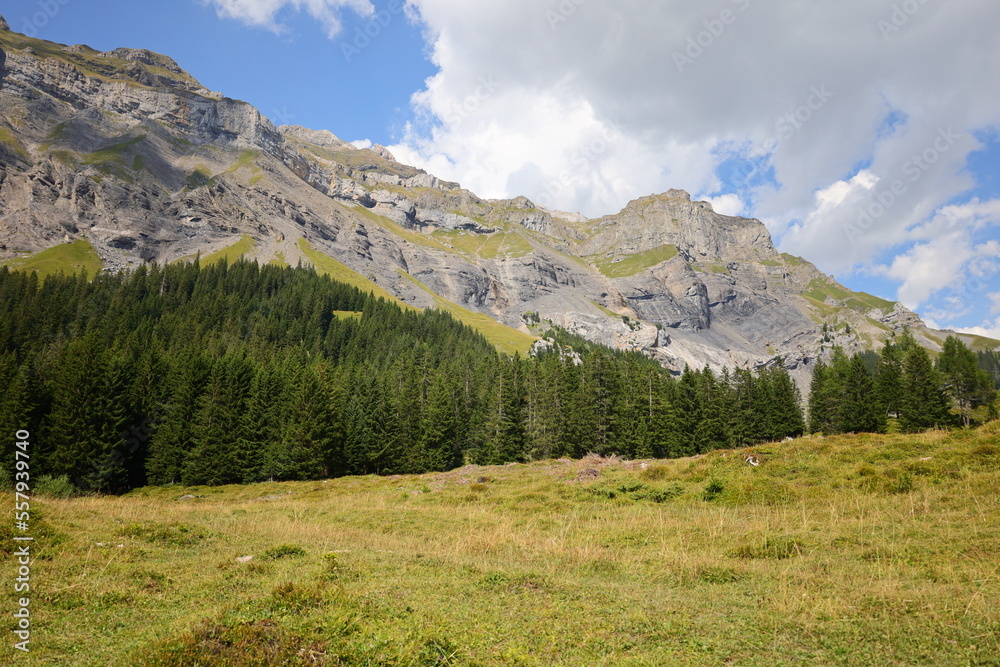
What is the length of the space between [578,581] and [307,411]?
56.7 metres

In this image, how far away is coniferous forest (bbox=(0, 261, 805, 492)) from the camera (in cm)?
5122

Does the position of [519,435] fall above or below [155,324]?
below

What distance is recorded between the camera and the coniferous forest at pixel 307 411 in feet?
168

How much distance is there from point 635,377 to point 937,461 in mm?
56766

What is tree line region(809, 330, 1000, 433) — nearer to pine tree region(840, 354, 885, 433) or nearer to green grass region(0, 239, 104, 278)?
pine tree region(840, 354, 885, 433)

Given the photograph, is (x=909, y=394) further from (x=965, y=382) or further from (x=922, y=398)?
(x=965, y=382)

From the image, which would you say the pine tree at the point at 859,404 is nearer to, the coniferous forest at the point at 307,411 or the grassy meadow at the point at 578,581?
the coniferous forest at the point at 307,411

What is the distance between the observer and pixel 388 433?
7112cm

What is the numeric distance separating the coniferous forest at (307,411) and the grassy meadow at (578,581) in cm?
4101

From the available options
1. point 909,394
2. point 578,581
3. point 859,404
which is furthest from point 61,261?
point 909,394

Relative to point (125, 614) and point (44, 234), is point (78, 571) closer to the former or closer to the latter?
point (125, 614)

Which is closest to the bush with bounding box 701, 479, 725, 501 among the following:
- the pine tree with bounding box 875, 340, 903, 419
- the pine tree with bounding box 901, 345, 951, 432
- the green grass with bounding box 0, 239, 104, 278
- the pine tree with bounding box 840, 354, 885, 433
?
the pine tree with bounding box 901, 345, 951, 432

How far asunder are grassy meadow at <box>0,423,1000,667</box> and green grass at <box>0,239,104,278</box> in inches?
8596

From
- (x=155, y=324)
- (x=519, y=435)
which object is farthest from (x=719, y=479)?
(x=155, y=324)
